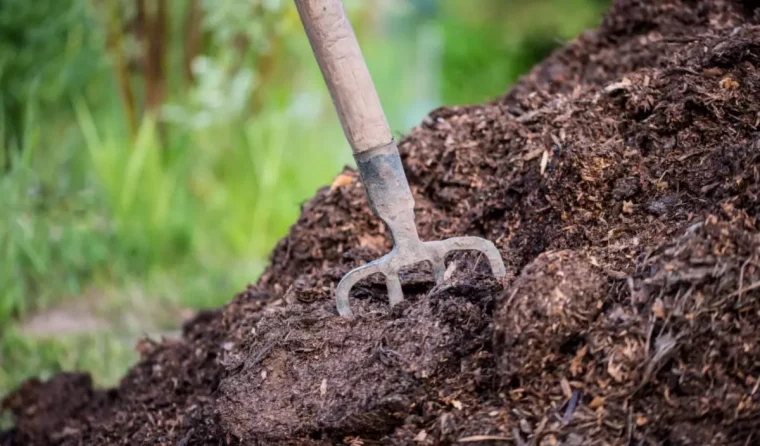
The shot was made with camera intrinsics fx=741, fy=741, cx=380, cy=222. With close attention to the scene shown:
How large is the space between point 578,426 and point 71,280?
3.53 metres

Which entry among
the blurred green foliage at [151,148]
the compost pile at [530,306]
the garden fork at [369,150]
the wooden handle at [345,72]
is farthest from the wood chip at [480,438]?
the blurred green foliage at [151,148]

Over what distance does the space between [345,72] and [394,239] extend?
387 millimetres

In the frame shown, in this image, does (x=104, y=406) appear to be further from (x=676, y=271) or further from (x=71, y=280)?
(x=71, y=280)

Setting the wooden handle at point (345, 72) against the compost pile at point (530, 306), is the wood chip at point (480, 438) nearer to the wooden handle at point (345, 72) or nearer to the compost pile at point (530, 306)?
the compost pile at point (530, 306)

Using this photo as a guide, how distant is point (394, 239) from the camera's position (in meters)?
1.68

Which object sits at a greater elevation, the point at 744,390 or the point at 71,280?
the point at 71,280

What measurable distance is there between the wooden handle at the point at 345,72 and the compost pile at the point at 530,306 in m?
0.37

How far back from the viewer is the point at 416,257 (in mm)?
1681

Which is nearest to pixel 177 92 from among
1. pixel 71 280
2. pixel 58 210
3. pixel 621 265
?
pixel 58 210

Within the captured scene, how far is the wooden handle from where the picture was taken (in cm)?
160

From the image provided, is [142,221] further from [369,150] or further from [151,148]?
[369,150]

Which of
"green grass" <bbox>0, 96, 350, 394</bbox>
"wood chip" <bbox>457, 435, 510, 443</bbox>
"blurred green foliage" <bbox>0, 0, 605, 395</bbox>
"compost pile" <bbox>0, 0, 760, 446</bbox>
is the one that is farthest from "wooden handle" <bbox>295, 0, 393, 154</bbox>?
"green grass" <bbox>0, 96, 350, 394</bbox>

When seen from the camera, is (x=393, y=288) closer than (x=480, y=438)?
No

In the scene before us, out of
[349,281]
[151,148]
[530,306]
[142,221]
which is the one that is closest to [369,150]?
[349,281]
